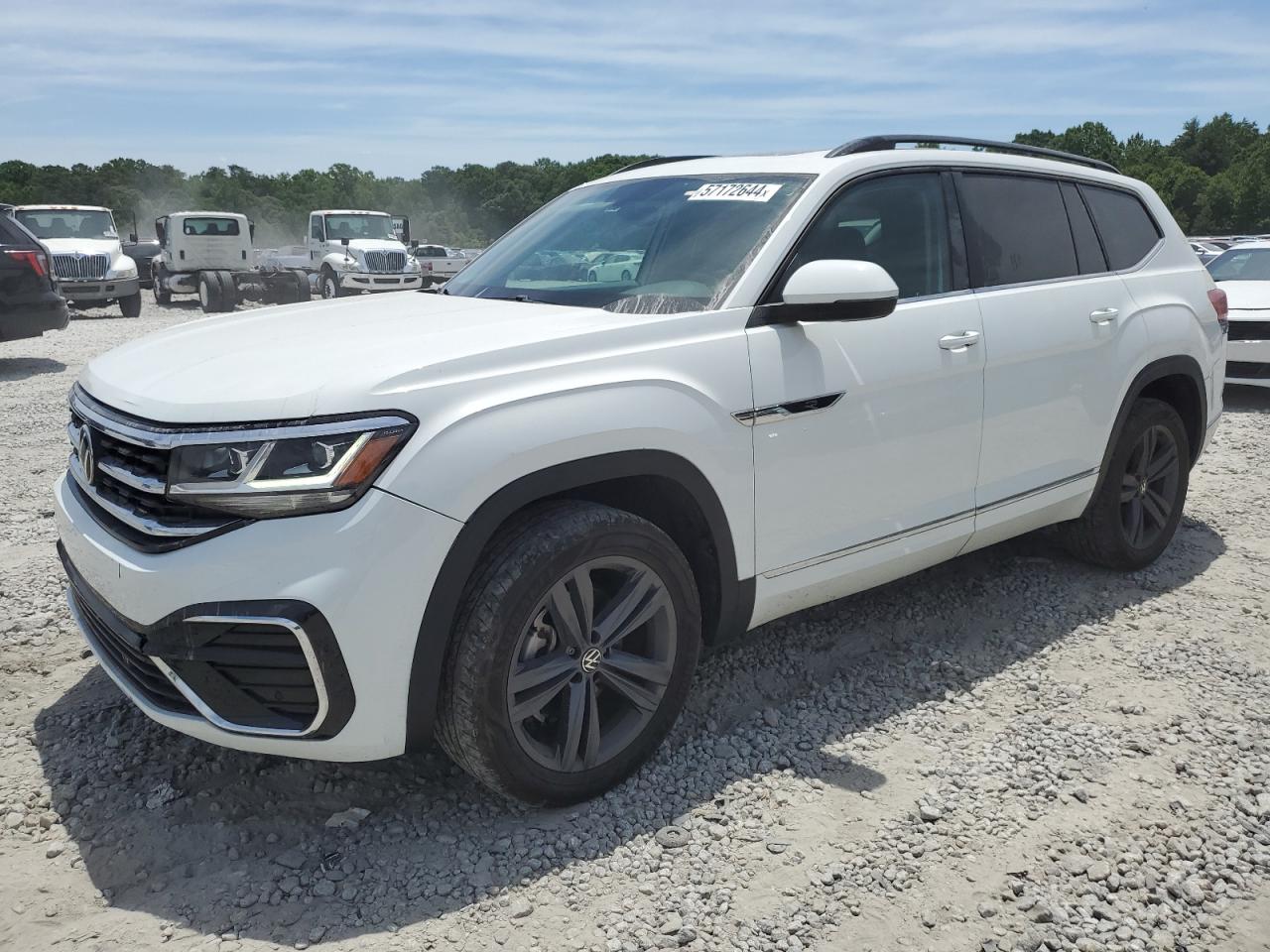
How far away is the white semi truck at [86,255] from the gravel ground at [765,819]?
57.4 ft

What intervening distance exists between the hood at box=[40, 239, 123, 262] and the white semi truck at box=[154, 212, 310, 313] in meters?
1.76

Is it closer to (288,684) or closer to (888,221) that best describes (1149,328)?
(888,221)

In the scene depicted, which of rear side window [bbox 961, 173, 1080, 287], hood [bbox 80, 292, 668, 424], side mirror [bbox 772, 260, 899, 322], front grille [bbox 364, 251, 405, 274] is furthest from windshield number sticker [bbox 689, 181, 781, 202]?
front grille [bbox 364, 251, 405, 274]

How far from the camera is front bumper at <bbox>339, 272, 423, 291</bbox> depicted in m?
23.6

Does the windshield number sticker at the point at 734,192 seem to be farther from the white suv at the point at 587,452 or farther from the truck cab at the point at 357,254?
the truck cab at the point at 357,254

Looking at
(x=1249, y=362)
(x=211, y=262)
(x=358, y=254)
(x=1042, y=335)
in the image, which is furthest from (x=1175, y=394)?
(x=211, y=262)

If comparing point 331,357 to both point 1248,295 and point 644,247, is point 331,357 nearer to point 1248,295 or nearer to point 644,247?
point 644,247

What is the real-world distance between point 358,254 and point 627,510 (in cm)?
2233

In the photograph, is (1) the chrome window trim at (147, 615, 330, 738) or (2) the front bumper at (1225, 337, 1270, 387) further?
(2) the front bumper at (1225, 337, 1270, 387)

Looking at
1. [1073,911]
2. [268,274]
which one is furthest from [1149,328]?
[268,274]

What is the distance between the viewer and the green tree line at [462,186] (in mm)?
76062

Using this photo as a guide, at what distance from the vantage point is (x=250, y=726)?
2.54 meters

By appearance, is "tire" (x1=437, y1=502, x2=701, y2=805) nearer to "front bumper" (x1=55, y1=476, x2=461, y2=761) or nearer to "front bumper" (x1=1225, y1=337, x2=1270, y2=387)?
"front bumper" (x1=55, y1=476, x2=461, y2=761)

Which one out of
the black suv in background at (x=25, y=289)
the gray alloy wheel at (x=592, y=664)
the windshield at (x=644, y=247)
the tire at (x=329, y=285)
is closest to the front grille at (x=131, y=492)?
the gray alloy wheel at (x=592, y=664)
